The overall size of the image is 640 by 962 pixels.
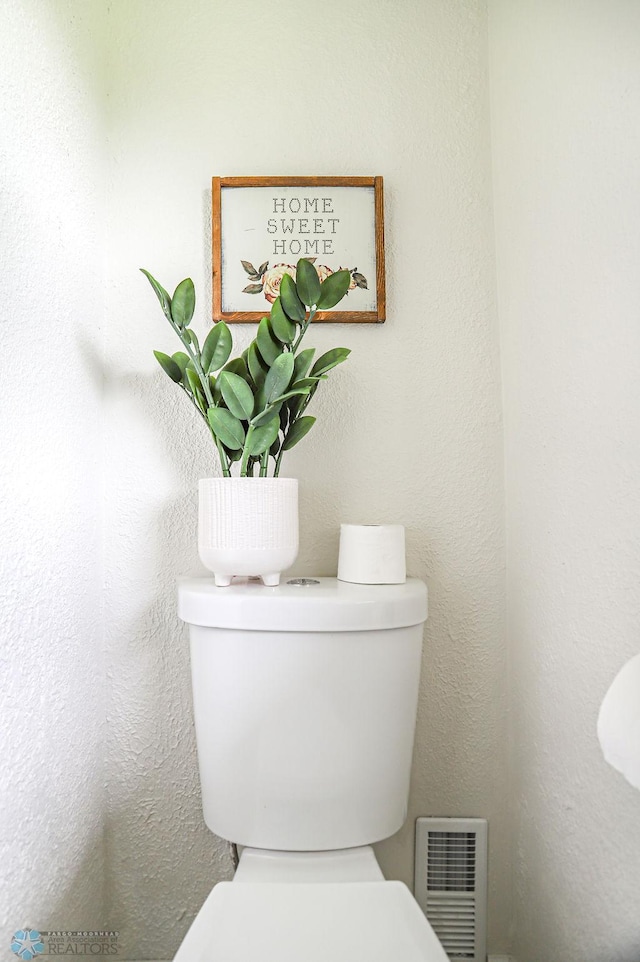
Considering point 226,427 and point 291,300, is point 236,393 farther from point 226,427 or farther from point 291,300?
point 291,300

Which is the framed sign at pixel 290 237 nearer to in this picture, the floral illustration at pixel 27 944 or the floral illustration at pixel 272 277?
the floral illustration at pixel 272 277

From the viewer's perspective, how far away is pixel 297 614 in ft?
3.02

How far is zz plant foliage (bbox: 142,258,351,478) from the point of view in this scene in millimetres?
961

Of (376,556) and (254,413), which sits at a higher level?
(254,413)

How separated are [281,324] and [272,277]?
217 millimetres

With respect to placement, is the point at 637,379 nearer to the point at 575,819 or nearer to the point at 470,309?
the point at 470,309

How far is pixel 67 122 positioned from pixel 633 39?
2.75ft

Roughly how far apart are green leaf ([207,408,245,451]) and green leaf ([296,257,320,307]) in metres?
0.22

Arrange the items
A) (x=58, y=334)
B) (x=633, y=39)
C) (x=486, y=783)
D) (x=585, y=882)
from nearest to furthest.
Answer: (x=633, y=39) → (x=585, y=882) → (x=58, y=334) → (x=486, y=783)

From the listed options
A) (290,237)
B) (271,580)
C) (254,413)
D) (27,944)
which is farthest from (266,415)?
(27,944)

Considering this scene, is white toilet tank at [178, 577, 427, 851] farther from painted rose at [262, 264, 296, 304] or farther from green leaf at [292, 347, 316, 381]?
painted rose at [262, 264, 296, 304]

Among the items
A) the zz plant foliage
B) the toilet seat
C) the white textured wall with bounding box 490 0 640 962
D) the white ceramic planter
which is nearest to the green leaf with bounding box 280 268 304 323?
the zz plant foliage

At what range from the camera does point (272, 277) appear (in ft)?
3.81

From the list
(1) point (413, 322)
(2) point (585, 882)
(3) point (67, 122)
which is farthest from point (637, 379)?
(3) point (67, 122)
